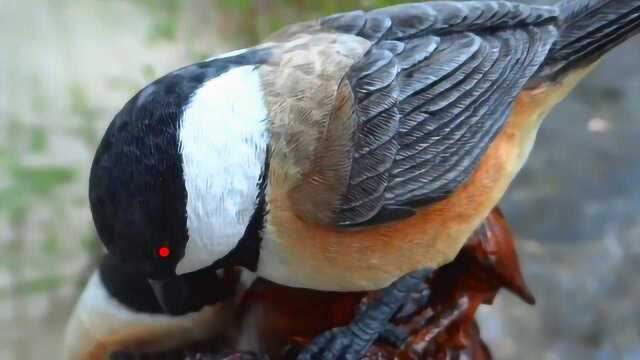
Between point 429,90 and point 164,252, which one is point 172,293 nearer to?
point 164,252

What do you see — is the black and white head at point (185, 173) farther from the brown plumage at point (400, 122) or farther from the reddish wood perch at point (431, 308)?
the reddish wood perch at point (431, 308)

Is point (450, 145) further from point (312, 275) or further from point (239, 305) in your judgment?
point (239, 305)

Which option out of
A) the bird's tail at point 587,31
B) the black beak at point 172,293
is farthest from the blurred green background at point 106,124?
the bird's tail at point 587,31

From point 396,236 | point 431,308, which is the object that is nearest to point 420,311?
point 431,308

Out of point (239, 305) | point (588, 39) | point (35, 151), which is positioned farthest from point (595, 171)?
point (35, 151)

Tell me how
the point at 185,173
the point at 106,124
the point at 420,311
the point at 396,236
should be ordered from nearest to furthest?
the point at 185,173
the point at 396,236
the point at 420,311
the point at 106,124

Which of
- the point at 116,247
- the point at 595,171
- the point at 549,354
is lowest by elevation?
the point at 549,354

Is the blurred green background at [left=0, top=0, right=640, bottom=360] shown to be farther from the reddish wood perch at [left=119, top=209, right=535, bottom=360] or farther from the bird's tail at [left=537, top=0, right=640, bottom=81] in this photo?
the bird's tail at [left=537, top=0, right=640, bottom=81]
